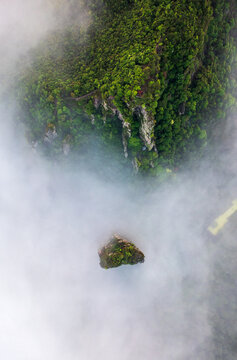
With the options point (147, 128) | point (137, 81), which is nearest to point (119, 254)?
point (147, 128)

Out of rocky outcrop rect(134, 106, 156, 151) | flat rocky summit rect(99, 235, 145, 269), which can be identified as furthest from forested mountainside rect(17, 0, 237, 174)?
flat rocky summit rect(99, 235, 145, 269)

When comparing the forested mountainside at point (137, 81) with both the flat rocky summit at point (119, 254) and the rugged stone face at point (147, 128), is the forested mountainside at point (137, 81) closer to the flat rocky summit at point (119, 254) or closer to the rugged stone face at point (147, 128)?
the rugged stone face at point (147, 128)

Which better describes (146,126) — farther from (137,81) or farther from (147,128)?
(137,81)

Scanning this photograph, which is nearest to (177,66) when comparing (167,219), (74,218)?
(167,219)

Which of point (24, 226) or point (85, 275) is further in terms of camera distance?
point (24, 226)

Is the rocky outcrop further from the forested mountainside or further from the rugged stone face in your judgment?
the forested mountainside

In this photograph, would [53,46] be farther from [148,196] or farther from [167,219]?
[167,219]

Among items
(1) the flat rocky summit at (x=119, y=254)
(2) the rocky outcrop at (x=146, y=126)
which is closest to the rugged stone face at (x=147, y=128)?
(2) the rocky outcrop at (x=146, y=126)
